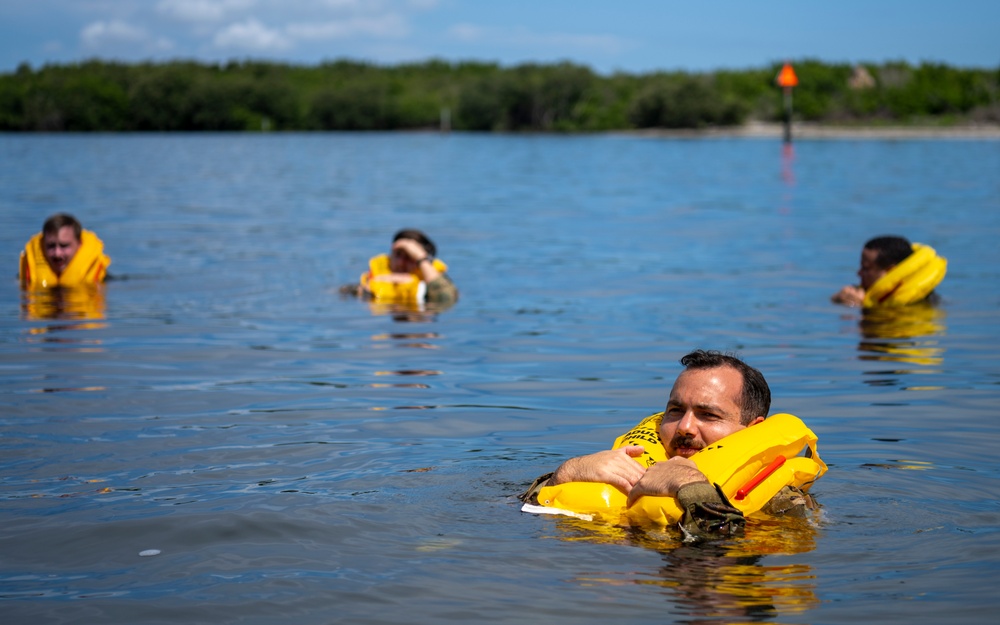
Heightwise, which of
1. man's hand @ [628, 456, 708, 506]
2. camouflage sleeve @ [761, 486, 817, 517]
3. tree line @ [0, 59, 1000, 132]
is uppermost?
tree line @ [0, 59, 1000, 132]

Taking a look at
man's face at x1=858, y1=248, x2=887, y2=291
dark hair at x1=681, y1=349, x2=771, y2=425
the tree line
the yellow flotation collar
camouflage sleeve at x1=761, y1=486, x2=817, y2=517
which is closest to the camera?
camouflage sleeve at x1=761, y1=486, x2=817, y2=517

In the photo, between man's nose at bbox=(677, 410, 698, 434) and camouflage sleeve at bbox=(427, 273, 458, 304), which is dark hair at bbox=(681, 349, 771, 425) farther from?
camouflage sleeve at bbox=(427, 273, 458, 304)

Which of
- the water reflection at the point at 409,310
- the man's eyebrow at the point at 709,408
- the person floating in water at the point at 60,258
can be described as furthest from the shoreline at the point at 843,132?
the man's eyebrow at the point at 709,408

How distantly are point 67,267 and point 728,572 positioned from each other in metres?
10.6

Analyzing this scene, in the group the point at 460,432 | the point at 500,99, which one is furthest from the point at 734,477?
the point at 500,99

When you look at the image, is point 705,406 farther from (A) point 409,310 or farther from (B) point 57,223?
(B) point 57,223

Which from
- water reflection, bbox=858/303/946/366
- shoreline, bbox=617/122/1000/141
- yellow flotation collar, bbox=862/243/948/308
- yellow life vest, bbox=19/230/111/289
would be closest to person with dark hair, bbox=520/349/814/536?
water reflection, bbox=858/303/946/366

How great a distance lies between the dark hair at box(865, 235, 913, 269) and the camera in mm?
11875

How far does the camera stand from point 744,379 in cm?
534

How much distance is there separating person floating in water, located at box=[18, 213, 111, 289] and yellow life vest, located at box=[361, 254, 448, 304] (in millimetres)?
3020

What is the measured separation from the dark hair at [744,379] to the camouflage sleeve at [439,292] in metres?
7.22

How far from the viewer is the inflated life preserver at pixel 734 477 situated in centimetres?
487

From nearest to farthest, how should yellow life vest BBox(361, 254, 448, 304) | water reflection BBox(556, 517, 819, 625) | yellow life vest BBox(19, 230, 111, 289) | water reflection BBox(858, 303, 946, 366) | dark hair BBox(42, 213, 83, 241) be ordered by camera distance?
water reflection BBox(556, 517, 819, 625) < water reflection BBox(858, 303, 946, 366) < yellow life vest BBox(361, 254, 448, 304) < dark hair BBox(42, 213, 83, 241) < yellow life vest BBox(19, 230, 111, 289)

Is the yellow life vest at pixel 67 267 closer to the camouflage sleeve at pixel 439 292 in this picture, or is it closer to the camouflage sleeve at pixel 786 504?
the camouflage sleeve at pixel 439 292
